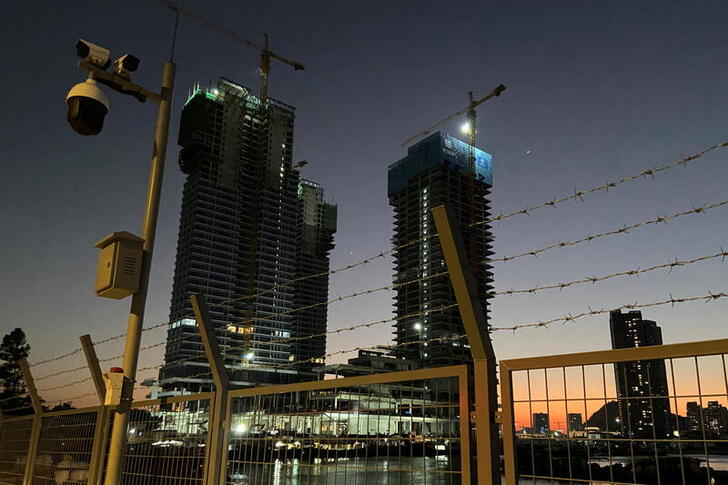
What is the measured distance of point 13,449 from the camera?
34.8ft

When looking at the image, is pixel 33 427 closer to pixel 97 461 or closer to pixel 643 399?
pixel 97 461

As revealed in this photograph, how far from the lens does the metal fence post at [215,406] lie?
601cm

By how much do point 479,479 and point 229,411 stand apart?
3.20 m

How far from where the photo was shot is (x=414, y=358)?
414ft

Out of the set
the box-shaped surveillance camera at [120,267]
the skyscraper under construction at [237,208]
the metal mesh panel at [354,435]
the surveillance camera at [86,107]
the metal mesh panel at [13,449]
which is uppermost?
the skyscraper under construction at [237,208]

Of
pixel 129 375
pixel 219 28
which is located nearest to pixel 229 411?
pixel 129 375

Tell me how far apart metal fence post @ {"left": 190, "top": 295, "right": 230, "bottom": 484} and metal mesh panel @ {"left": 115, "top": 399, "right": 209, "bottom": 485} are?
0.49ft

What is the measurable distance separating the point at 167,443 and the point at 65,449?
→ 2857 mm

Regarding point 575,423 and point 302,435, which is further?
point 302,435

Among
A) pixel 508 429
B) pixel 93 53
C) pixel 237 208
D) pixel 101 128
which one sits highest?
pixel 237 208

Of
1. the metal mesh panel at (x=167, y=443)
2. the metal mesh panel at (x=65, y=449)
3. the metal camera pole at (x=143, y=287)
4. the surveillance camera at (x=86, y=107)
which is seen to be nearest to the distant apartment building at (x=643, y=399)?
the metal camera pole at (x=143, y=287)

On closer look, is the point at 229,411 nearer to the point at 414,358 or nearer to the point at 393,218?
the point at 414,358

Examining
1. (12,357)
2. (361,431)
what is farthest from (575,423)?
(12,357)

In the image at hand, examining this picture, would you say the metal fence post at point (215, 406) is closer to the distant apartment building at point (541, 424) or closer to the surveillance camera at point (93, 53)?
the surveillance camera at point (93, 53)
